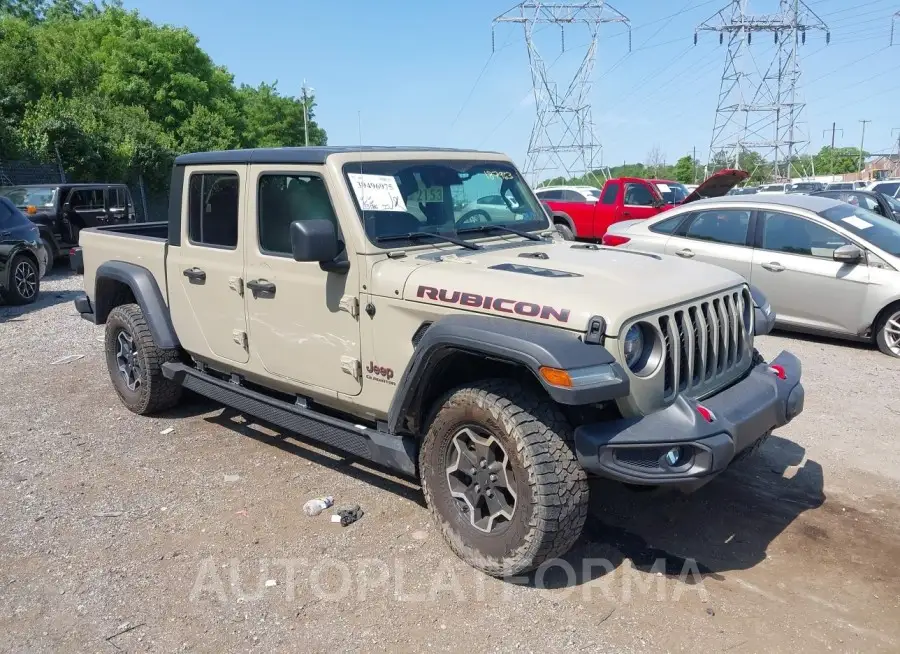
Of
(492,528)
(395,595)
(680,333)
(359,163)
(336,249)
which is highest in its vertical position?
(359,163)

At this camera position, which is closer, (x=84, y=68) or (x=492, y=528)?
(x=492, y=528)

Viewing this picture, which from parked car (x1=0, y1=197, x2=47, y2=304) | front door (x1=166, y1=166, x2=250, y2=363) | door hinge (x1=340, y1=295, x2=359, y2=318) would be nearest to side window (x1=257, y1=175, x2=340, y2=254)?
front door (x1=166, y1=166, x2=250, y2=363)

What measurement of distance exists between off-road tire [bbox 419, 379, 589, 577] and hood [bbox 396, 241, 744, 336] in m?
0.38

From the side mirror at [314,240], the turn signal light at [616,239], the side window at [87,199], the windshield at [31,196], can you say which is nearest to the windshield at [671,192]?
the turn signal light at [616,239]

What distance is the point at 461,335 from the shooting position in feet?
10.4

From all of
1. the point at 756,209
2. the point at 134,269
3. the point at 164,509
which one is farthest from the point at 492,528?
the point at 756,209

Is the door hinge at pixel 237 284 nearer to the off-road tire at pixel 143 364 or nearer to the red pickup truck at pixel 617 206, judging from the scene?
the off-road tire at pixel 143 364

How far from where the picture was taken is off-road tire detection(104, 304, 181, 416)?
5.36 meters

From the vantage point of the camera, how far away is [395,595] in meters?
3.36

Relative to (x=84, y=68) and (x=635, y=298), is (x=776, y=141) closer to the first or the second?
(x=84, y=68)

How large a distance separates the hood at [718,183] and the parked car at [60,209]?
1122 centimetres

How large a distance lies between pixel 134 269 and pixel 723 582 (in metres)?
4.45

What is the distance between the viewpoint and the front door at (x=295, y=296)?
3908 millimetres

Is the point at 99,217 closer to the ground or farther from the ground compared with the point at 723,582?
farther from the ground
